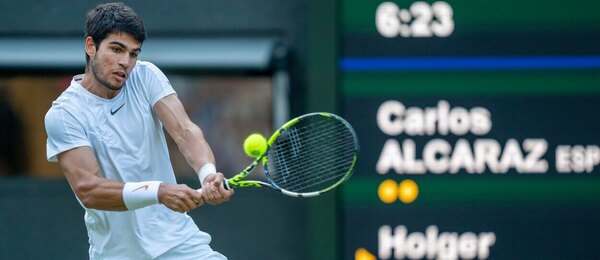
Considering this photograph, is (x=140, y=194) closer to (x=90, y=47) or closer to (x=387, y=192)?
(x=90, y=47)

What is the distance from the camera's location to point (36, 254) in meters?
7.67

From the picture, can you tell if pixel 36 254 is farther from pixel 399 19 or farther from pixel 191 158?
pixel 191 158

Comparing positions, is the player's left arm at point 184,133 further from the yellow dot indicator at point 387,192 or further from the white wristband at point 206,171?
the yellow dot indicator at point 387,192

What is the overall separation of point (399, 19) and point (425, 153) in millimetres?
621

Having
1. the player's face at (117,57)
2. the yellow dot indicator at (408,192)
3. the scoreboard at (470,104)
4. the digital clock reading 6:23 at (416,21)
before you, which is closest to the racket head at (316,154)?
the scoreboard at (470,104)

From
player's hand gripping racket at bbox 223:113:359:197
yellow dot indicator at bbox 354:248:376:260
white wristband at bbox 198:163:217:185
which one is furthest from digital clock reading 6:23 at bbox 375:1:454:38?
white wristband at bbox 198:163:217:185

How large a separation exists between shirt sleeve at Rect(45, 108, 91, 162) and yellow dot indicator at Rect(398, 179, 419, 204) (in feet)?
7.53

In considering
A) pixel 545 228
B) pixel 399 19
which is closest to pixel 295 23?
pixel 399 19

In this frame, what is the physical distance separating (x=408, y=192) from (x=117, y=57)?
231 cm

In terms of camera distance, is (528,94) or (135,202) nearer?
(135,202)

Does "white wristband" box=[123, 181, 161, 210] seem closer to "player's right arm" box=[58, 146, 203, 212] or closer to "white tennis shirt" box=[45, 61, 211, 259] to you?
"player's right arm" box=[58, 146, 203, 212]

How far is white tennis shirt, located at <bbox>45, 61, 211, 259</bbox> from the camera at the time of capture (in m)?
5.21

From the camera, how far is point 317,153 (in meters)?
6.90

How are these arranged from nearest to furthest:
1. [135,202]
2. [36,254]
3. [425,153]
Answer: [135,202], [425,153], [36,254]
